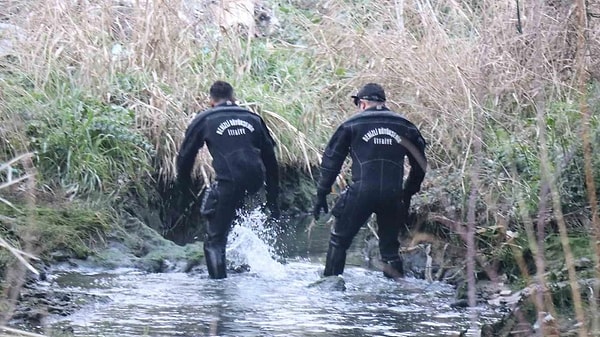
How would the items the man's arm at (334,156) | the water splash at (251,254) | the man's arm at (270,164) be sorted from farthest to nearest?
the water splash at (251,254) < the man's arm at (270,164) < the man's arm at (334,156)

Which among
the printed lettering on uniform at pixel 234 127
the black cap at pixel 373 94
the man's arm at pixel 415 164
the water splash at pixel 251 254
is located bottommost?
the water splash at pixel 251 254

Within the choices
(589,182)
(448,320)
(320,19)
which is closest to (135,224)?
(448,320)

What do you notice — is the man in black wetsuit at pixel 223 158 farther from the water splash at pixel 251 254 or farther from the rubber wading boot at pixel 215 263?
the water splash at pixel 251 254

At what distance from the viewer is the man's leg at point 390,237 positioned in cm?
964

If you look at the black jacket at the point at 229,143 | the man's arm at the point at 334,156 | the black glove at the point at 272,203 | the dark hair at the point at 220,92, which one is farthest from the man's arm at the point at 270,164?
the man's arm at the point at 334,156

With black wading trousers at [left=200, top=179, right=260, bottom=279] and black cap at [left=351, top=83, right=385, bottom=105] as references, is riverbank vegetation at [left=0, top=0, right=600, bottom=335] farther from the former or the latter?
black wading trousers at [left=200, top=179, right=260, bottom=279]

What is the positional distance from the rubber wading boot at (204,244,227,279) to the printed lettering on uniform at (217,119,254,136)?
1064mm

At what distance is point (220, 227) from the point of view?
990 cm

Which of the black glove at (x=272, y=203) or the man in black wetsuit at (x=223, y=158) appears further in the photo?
the black glove at (x=272, y=203)

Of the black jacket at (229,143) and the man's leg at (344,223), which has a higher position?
the black jacket at (229,143)

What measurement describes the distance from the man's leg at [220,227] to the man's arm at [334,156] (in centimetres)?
84

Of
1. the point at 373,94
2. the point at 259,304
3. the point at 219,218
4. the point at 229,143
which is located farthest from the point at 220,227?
the point at 373,94

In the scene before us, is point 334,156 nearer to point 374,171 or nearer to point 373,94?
point 374,171

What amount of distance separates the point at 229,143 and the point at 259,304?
1.77 metres
